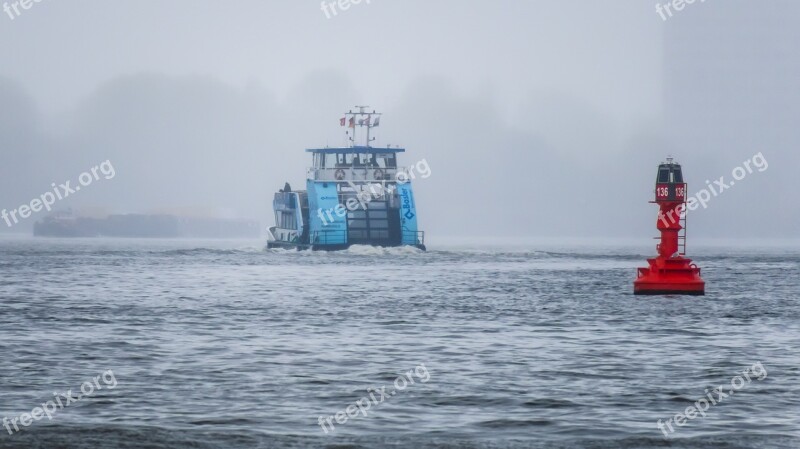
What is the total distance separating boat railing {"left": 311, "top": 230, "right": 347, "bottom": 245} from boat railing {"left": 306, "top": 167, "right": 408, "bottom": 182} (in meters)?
4.86

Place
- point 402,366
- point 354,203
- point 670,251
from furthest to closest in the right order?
1. point 354,203
2. point 670,251
3. point 402,366

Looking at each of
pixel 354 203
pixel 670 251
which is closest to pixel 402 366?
pixel 670 251

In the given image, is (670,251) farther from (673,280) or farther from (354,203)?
(354,203)

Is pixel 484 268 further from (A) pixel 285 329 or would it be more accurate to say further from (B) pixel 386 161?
(A) pixel 285 329

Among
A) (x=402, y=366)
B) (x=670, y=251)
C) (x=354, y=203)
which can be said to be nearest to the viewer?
(x=402, y=366)

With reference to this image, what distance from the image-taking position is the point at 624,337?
102 feet

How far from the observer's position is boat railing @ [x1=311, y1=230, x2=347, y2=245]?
4237 inches

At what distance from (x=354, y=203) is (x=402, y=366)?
273 ft

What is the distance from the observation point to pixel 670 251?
42750 mm

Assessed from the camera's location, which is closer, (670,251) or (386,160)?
(670,251)

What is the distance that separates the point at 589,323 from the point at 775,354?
951cm

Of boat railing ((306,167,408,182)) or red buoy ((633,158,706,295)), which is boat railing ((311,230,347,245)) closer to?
boat railing ((306,167,408,182))

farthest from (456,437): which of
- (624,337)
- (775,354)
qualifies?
(624,337)

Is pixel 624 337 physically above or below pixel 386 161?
below
